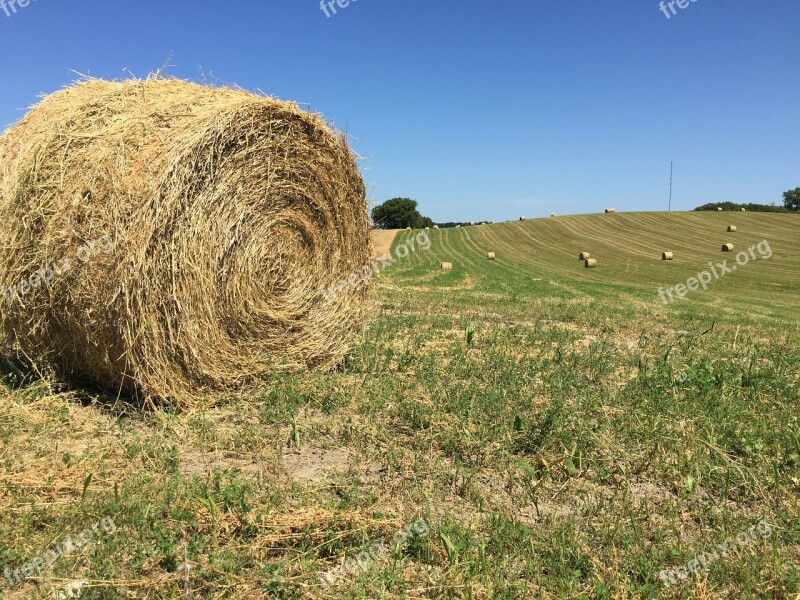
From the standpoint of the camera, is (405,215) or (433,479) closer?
(433,479)

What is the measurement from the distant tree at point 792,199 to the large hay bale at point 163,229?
11017 centimetres

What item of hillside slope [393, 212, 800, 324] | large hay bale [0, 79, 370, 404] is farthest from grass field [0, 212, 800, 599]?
hillside slope [393, 212, 800, 324]

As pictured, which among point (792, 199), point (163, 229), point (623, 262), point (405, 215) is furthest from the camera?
Answer: point (792, 199)

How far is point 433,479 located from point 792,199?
11365 centimetres

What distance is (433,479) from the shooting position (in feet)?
14.1

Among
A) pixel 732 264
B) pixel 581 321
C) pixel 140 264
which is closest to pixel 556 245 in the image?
pixel 732 264

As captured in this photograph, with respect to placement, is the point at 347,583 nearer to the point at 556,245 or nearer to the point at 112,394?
the point at 112,394

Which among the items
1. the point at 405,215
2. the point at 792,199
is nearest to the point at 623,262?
the point at 405,215

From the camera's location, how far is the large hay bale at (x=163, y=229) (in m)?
5.22

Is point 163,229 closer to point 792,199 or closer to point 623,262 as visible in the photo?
point 623,262

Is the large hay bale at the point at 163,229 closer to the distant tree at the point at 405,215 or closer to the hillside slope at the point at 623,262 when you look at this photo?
the hillside slope at the point at 623,262

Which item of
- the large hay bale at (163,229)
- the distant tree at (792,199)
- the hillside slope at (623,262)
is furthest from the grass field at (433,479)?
the distant tree at (792,199)

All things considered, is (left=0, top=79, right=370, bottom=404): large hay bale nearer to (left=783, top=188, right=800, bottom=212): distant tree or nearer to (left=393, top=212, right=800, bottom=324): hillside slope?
(left=393, top=212, right=800, bottom=324): hillside slope

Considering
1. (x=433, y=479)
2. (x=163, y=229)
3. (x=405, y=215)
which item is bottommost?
(x=433, y=479)
